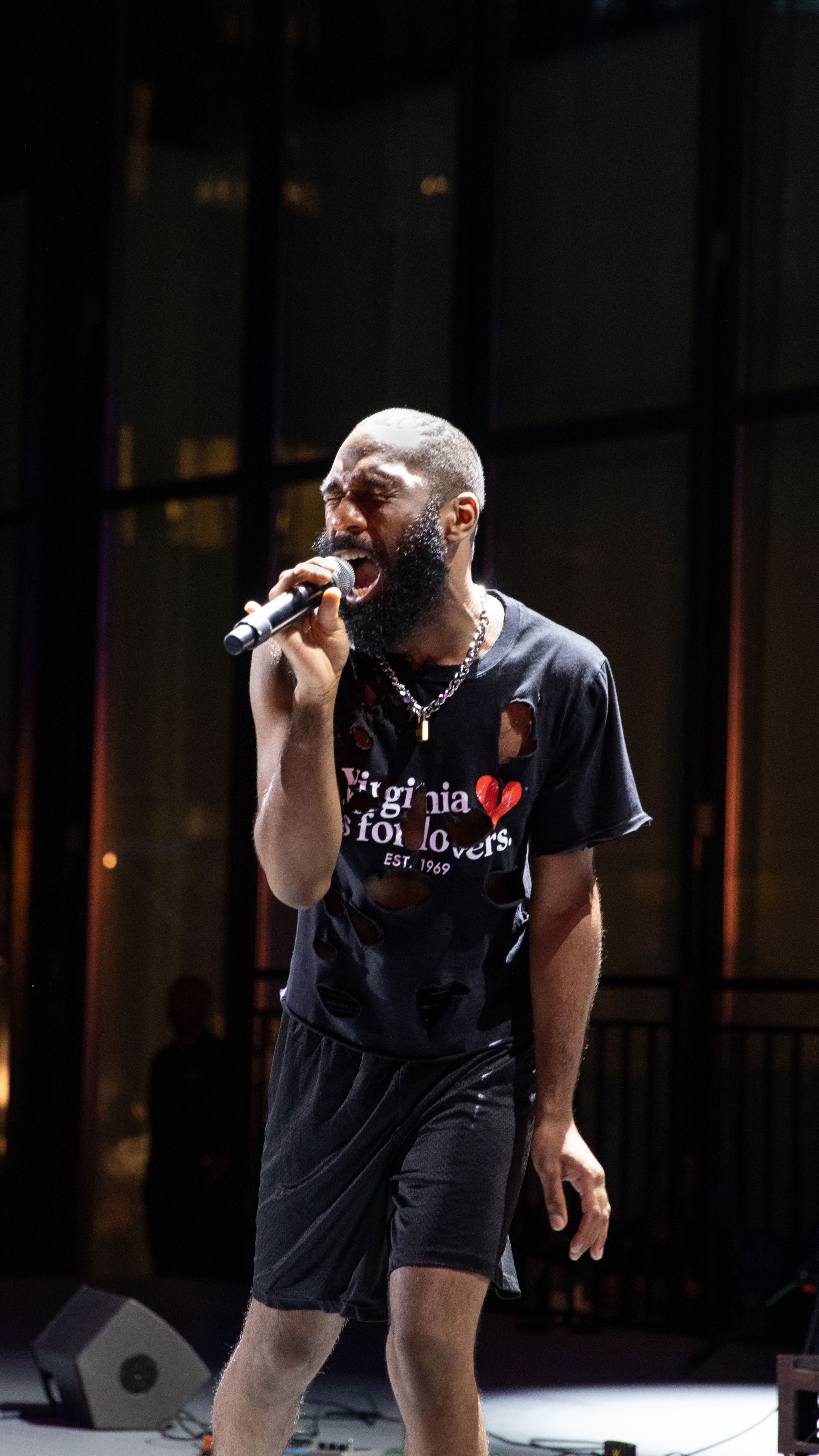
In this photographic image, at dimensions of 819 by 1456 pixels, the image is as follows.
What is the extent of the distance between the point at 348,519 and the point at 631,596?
489cm

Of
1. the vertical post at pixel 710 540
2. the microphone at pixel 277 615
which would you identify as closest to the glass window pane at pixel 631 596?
the vertical post at pixel 710 540

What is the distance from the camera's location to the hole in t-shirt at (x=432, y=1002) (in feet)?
8.13

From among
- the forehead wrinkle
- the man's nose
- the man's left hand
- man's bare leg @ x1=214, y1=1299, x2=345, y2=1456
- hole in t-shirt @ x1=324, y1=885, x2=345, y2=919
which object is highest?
the forehead wrinkle

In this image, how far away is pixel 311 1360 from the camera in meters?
2.52

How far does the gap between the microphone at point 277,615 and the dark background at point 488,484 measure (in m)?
4.63

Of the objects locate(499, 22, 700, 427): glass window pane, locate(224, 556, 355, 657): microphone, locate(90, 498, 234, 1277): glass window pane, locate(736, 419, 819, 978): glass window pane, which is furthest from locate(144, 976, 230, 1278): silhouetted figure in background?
locate(224, 556, 355, 657): microphone

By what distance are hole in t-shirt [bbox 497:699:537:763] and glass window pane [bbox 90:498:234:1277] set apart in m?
5.84

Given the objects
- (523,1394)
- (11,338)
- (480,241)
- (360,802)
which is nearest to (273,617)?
(360,802)

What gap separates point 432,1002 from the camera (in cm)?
248

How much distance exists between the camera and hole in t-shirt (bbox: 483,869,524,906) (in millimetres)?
2525

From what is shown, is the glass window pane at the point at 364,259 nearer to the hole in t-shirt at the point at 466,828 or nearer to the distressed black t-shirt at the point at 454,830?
the distressed black t-shirt at the point at 454,830

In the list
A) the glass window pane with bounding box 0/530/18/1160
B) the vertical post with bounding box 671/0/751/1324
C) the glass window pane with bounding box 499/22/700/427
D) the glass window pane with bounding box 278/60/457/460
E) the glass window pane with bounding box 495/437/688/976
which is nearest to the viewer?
the vertical post with bounding box 671/0/751/1324

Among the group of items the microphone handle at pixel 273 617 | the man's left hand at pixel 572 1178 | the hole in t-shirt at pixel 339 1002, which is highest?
the microphone handle at pixel 273 617

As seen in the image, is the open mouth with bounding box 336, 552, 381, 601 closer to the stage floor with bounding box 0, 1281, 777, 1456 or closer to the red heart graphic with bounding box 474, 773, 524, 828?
the red heart graphic with bounding box 474, 773, 524, 828
